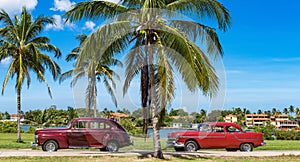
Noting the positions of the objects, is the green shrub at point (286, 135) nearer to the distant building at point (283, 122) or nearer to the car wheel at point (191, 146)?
the car wheel at point (191, 146)

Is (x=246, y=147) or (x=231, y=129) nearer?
(x=231, y=129)

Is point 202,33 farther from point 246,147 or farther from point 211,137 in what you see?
point 246,147

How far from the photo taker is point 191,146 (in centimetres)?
1816

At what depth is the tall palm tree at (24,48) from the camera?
24234mm

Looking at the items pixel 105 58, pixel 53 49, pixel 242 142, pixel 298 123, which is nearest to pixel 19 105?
pixel 53 49

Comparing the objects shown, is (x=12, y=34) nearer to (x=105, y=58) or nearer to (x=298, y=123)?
(x=105, y=58)

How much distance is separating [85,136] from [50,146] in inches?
69.8

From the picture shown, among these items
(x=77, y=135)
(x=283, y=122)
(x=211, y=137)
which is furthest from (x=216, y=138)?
(x=283, y=122)

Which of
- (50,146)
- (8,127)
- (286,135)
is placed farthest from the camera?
(8,127)

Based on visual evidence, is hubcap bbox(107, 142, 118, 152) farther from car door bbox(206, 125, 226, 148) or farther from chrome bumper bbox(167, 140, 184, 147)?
car door bbox(206, 125, 226, 148)

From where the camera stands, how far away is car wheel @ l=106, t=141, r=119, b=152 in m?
17.0

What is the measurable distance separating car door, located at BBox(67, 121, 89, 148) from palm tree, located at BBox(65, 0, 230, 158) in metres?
3.41

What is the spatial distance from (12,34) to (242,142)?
17.2 metres

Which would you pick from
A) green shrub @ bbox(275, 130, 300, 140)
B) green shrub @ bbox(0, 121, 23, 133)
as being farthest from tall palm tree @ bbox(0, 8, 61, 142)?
green shrub @ bbox(275, 130, 300, 140)
